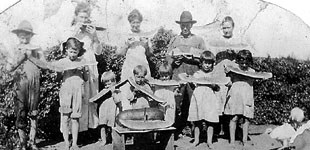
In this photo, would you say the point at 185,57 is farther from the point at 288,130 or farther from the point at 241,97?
the point at 288,130

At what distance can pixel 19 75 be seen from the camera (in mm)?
4027

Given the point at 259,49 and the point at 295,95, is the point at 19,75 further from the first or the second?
the point at 295,95

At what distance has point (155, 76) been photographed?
13.9ft

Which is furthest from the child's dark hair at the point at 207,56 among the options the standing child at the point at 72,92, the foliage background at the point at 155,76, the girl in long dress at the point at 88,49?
the standing child at the point at 72,92

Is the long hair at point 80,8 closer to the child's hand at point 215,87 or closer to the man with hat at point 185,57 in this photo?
the man with hat at point 185,57

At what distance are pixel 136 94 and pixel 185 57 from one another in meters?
0.55

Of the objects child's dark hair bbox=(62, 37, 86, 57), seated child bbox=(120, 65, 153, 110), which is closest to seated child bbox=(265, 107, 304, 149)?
seated child bbox=(120, 65, 153, 110)

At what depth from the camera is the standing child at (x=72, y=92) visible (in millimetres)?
4070

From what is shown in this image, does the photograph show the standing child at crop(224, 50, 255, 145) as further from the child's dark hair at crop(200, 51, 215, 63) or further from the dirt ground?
the child's dark hair at crop(200, 51, 215, 63)

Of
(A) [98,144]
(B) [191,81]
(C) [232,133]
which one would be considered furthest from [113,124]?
(C) [232,133]

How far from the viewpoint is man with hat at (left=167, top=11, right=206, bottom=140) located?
427cm

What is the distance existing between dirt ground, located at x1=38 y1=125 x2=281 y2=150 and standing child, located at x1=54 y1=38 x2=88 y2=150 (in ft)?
0.45

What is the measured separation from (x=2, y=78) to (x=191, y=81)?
1505mm

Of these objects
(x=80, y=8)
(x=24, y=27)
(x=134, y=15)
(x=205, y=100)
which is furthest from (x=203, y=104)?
(x=24, y=27)
